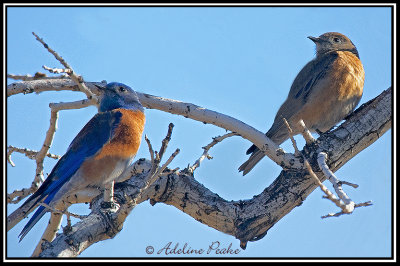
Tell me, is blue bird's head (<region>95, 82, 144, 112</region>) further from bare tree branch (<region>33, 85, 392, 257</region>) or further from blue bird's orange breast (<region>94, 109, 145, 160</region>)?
bare tree branch (<region>33, 85, 392, 257</region>)

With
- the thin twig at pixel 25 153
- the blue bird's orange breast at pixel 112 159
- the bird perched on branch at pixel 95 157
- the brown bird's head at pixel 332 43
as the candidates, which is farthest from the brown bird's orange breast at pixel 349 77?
the thin twig at pixel 25 153

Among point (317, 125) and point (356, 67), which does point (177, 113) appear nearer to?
point (317, 125)

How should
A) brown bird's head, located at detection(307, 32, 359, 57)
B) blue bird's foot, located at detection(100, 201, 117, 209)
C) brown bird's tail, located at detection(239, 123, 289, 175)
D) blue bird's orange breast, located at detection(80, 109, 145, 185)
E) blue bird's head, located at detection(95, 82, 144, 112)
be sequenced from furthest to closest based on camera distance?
brown bird's head, located at detection(307, 32, 359, 57)
brown bird's tail, located at detection(239, 123, 289, 175)
blue bird's head, located at detection(95, 82, 144, 112)
blue bird's orange breast, located at detection(80, 109, 145, 185)
blue bird's foot, located at detection(100, 201, 117, 209)

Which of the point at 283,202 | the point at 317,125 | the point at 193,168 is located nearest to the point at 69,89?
the point at 193,168

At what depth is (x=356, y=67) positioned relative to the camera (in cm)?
836

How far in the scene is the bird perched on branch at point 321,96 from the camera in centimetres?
795

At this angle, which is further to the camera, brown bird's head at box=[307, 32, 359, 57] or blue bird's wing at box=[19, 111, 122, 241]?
brown bird's head at box=[307, 32, 359, 57]

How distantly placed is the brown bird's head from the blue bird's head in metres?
3.79

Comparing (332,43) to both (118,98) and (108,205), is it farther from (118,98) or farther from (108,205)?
(108,205)

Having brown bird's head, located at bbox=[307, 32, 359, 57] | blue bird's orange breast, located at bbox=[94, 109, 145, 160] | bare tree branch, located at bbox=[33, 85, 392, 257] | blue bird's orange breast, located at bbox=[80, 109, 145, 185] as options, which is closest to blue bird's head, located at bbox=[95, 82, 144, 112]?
blue bird's orange breast, located at bbox=[94, 109, 145, 160]

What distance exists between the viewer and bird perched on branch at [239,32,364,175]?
7949 mm

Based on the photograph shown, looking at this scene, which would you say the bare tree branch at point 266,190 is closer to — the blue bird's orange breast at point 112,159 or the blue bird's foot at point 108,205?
Answer: the blue bird's orange breast at point 112,159

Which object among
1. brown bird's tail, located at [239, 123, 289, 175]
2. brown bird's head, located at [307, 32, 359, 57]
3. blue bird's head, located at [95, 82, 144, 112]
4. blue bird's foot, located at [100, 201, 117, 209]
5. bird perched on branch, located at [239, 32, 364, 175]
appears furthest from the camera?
brown bird's head, located at [307, 32, 359, 57]

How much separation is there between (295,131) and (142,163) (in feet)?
9.22
